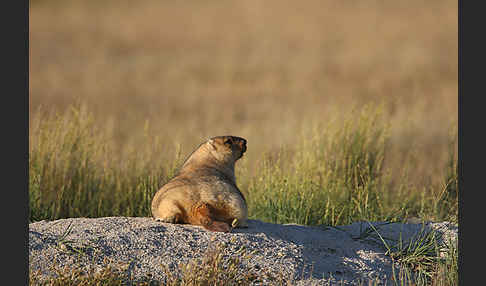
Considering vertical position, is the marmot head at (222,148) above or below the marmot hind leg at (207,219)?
above

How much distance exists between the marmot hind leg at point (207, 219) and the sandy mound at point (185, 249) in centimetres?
5

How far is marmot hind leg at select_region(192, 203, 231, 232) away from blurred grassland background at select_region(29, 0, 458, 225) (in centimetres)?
186

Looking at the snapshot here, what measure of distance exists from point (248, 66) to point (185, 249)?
19.0 meters

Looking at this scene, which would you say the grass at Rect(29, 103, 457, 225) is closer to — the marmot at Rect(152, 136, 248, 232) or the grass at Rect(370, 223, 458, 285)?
the grass at Rect(370, 223, 458, 285)

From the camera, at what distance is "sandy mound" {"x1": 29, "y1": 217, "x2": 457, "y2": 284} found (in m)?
4.88

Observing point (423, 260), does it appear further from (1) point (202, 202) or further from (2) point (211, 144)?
(2) point (211, 144)

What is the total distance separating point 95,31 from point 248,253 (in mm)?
26075

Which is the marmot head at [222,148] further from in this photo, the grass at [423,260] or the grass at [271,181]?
the grass at [423,260]

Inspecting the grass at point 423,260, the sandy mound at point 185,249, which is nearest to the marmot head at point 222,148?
the sandy mound at point 185,249

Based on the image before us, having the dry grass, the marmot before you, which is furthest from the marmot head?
the dry grass

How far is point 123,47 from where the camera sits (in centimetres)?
2694

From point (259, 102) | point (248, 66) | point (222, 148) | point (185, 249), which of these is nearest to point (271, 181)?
point (222, 148)

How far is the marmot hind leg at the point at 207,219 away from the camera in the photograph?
17.1 feet

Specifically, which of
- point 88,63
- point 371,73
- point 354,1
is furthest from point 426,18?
point 88,63
